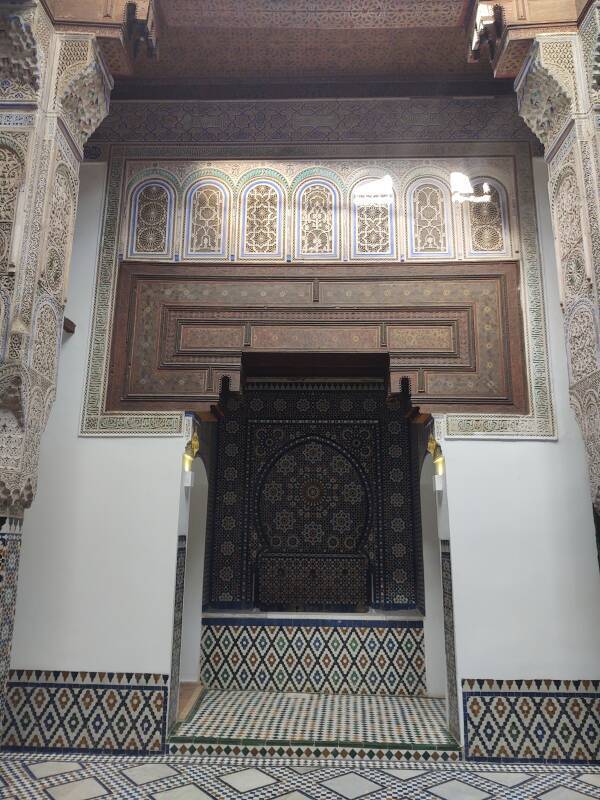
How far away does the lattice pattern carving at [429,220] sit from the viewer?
348 centimetres

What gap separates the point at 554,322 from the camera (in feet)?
11.0

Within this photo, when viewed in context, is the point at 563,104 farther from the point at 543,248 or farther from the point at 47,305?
the point at 47,305

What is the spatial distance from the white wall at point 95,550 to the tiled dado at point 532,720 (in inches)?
59.8

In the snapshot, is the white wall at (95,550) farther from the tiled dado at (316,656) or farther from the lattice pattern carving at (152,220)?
→ the tiled dado at (316,656)

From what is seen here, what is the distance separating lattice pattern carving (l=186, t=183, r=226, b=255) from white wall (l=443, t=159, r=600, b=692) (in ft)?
5.63

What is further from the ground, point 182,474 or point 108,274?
point 108,274

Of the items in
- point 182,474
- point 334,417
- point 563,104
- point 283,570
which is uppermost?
point 563,104

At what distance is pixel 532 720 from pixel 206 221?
308 cm

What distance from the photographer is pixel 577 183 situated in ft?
8.84

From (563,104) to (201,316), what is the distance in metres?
2.05

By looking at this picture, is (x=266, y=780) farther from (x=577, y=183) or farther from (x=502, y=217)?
(x=502, y=217)

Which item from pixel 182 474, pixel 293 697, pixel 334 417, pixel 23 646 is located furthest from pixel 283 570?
pixel 23 646

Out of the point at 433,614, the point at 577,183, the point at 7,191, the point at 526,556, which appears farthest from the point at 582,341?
the point at 7,191

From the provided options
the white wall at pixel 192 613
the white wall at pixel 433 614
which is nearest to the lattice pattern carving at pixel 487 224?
the white wall at pixel 433 614
